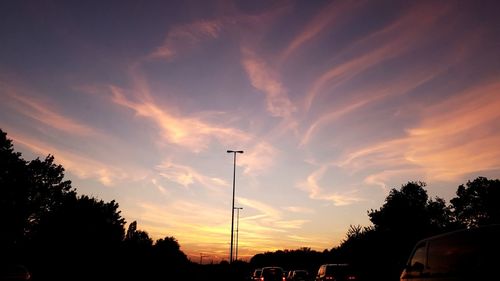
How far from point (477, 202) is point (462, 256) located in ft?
264

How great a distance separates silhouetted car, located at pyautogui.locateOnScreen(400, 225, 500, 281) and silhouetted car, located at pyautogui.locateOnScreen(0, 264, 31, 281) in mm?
14092

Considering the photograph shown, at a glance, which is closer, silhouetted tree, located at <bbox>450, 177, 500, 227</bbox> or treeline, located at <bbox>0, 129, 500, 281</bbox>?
treeline, located at <bbox>0, 129, 500, 281</bbox>

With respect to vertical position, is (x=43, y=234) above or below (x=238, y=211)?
below

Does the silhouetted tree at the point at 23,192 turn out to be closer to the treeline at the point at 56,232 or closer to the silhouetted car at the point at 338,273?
the treeline at the point at 56,232

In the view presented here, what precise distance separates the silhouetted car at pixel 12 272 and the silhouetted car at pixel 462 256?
14.1m

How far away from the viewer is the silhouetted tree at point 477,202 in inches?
2970

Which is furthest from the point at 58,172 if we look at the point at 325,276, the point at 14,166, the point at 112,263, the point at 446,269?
the point at 446,269

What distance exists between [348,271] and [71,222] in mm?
35966

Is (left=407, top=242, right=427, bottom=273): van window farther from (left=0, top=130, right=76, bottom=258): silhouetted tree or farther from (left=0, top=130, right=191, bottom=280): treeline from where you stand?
(left=0, top=130, right=76, bottom=258): silhouetted tree


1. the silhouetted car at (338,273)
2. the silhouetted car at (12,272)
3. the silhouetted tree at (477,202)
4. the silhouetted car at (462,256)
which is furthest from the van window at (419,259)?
the silhouetted tree at (477,202)

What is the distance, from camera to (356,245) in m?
51.3

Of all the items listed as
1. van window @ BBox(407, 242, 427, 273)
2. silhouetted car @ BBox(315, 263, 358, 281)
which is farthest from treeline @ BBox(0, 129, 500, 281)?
van window @ BBox(407, 242, 427, 273)

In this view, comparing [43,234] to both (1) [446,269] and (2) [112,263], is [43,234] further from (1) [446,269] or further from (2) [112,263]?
(1) [446,269]

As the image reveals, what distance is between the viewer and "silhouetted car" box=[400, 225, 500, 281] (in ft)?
21.5
